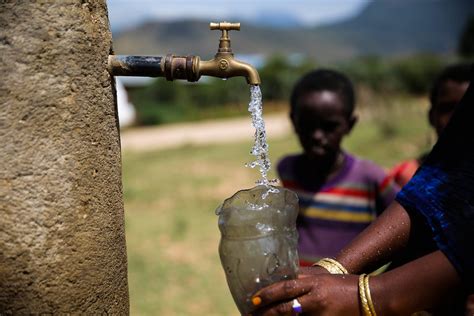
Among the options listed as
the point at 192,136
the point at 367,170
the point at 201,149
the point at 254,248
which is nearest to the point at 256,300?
the point at 254,248

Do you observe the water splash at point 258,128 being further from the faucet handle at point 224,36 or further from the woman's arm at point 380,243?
the woman's arm at point 380,243

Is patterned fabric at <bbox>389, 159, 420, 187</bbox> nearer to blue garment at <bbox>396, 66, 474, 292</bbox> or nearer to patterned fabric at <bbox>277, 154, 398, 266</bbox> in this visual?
patterned fabric at <bbox>277, 154, 398, 266</bbox>

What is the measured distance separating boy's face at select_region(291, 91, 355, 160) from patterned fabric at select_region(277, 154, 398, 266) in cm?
16

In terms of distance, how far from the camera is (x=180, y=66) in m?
1.23

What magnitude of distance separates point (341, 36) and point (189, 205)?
16372cm

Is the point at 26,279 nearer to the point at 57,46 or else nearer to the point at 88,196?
the point at 88,196

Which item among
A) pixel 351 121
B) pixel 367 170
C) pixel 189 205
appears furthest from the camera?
pixel 189 205

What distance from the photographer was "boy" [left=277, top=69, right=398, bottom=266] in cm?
250

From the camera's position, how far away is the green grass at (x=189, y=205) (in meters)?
4.82

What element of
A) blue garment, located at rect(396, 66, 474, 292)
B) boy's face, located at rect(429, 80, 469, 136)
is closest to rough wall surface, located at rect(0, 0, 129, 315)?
blue garment, located at rect(396, 66, 474, 292)

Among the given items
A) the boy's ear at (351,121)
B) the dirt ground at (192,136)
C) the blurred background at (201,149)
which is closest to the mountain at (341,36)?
the blurred background at (201,149)

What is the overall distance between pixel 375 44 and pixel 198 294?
153 m

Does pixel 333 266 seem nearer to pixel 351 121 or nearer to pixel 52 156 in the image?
pixel 52 156

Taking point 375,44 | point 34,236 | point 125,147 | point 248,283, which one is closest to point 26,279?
point 34,236
